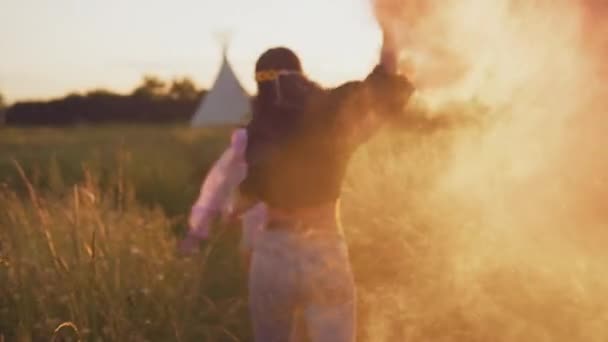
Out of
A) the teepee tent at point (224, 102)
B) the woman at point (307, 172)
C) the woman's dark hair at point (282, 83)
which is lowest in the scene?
the woman at point (307, 172)

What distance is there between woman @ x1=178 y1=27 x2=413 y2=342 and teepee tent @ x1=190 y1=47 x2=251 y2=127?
107 ft

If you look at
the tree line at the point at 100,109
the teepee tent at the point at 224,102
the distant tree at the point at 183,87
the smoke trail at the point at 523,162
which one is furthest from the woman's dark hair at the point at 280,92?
the distant tree at the point at 183,87

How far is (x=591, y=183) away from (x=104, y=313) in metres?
3.36

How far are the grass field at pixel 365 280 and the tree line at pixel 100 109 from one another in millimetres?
35345

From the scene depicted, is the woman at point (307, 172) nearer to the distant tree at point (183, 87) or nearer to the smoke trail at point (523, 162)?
the smoke trail at point (523, 162)

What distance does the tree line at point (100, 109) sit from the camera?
142 ft

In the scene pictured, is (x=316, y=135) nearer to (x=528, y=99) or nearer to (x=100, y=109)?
(x=528, y=99)

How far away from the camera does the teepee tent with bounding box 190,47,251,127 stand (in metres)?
36.6

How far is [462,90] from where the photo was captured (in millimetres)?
5172

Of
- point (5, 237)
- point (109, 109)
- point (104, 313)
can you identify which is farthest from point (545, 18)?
point (109, 109)

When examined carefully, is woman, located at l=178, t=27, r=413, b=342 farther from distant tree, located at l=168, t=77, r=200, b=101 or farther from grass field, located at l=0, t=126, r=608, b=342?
distant tree, located at l=168, t=77, r=200, b=101

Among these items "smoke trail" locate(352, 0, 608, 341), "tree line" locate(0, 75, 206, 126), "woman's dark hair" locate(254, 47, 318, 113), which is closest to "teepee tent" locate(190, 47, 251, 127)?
"tree line" locate(0, 75, 206, 126)

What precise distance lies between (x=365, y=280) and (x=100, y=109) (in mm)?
40285

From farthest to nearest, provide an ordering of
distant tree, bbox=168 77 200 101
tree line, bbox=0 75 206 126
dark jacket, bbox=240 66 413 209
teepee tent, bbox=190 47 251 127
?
distant tree, bbox=168 77 200 101 < tree line, bbox=0 75 206 126 < teepee tent, bbox=190 47 251 127 < dark jacket, bbox=240 66 413 209
